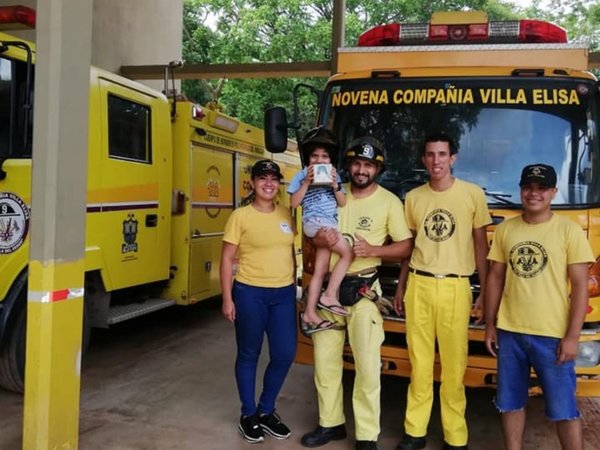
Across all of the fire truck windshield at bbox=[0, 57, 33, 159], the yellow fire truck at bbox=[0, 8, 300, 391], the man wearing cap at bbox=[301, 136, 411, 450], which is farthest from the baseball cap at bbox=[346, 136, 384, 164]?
the fire truck windshield at bbox=[0, 57, 33, 159]

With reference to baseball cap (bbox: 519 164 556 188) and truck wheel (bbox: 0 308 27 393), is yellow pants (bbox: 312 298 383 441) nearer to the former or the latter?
baseball cap (bbox: 519 164 556 188)

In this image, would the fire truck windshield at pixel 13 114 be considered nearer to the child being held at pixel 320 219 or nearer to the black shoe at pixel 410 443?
the child being held at pixel 320 219

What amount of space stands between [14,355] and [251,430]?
197 centimetres

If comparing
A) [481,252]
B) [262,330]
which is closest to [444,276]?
[481,252]

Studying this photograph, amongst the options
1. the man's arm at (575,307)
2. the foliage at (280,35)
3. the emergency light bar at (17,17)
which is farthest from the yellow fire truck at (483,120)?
the foliage at (280,35)

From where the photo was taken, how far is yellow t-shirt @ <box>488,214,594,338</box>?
3.21 meters

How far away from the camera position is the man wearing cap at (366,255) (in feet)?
12.2

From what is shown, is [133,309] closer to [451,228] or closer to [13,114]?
[13,114]

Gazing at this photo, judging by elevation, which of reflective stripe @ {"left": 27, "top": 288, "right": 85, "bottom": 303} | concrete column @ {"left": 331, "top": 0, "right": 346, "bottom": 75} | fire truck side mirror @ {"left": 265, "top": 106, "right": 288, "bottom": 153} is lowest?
reflective stripe @ {"left": 27, "top": 288, "right": 85, "bottom": 303}

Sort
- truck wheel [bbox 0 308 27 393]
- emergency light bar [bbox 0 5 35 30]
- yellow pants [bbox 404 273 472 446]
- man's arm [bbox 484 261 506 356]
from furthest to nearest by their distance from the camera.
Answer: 1. truck wheel [bbox 0 308 27 393]
2. emergency light bar [bbox 0 5 35 30]
3. yellow pants [bbox 404 273 472 446]
4. man's arm [bbox 484 261 506 356]

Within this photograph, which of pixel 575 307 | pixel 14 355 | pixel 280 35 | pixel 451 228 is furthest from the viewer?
pixel 280 35

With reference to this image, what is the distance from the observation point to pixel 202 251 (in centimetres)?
669

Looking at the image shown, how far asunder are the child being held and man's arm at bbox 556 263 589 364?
125 cm

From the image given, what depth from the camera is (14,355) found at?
465 centimetres
